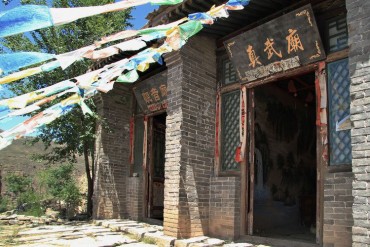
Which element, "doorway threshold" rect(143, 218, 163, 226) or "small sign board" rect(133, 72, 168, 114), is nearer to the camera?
"small sign board" rect(133, 72, 168, 114)

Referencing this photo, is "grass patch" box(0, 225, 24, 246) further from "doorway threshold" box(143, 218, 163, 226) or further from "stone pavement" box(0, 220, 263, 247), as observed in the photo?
"doorway threshold" box(143, 218, 163, 226)

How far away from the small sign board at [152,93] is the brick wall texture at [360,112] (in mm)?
4575

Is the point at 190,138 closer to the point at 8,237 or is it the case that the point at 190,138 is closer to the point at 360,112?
the point at 360,112

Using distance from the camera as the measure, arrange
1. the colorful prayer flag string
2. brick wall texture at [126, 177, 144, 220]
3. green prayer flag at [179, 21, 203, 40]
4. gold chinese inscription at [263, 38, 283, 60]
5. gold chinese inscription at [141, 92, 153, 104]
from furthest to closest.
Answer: brick wall texture at [126, 177, 144, 220] < gold chinese inscription at [141, 92, 153, 104] < gold chinese inscription at [263, 38, 283, 60] < green prayer flag at [179, 21, 203, 40] < the colorful prayer flag string

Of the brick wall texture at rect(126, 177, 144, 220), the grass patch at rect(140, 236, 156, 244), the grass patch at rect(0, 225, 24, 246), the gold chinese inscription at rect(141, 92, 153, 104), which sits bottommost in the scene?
the grass patch at rect(0, 225, 24, 246)

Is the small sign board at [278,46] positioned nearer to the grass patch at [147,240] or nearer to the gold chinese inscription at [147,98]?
the gold chinese inscription at [147,98]

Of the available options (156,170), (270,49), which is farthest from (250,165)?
(156,170)

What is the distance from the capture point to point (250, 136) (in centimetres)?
666

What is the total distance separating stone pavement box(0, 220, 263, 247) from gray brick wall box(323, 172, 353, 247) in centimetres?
143

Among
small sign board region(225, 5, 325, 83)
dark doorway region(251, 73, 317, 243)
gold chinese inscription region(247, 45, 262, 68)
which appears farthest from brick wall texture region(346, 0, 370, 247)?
dark doorway region(251, 73, 317, 243)

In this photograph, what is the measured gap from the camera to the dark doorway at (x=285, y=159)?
8.12m

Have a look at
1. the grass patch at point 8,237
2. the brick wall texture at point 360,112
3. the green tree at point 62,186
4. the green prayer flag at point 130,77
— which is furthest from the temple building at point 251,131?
the green tree at point 62,186

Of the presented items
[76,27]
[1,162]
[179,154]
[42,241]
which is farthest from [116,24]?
[1,162]

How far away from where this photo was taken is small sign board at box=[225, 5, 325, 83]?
5.38 meters
